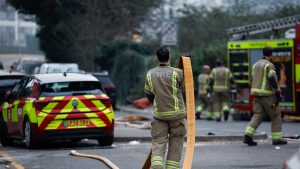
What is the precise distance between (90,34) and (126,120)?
69.9ft

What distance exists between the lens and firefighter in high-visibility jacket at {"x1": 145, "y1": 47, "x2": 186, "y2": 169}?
34.8 ft

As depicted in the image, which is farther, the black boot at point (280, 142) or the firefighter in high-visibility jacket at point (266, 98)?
the black boot at point (280, 142)

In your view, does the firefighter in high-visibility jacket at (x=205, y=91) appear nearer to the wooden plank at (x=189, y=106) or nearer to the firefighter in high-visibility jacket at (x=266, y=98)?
the firefighter in high-visibility jacket at (x=266, y=98)

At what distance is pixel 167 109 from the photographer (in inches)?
419

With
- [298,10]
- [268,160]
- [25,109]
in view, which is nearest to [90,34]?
[298,10]

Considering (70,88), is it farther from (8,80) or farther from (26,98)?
(8,80)

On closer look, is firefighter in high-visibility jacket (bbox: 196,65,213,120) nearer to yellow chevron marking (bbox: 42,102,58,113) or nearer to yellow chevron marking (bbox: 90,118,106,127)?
yellow chevron marking (bbox: 90,118,106,127)

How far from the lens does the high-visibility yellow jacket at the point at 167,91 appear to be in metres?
10.6

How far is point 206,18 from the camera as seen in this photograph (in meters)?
42.0

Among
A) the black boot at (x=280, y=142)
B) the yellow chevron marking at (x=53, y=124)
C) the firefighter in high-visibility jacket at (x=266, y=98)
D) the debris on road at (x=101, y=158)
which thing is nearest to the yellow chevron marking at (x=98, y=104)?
the yellow chevron marking at (x=53, y=124)

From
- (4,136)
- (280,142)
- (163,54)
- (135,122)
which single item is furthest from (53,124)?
(135,122)

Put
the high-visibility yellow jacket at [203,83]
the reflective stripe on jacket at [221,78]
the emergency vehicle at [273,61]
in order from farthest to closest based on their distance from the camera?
the high-visibility yellow jacket at [203,83] → the reflective stripe on jacket at [221,78] → the emergency vehicle at [273,61]

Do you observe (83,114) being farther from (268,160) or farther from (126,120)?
(126,120)

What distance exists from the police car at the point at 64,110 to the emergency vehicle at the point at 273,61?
8320 millimetres
